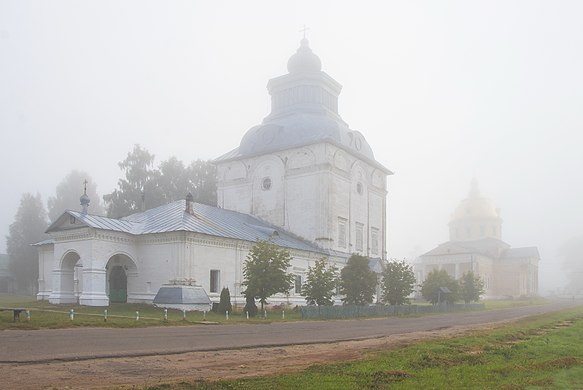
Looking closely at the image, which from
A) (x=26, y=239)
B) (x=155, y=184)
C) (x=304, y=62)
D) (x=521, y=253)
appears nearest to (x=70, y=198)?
(x=26, y=239)

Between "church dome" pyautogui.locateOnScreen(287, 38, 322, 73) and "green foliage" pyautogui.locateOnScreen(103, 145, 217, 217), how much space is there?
1783 centimetres

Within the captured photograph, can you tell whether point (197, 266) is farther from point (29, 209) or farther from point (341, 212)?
point (29, 209)

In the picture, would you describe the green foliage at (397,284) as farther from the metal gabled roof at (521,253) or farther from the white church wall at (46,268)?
the metal gabled roof at (521,253)

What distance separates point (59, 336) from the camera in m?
15.7

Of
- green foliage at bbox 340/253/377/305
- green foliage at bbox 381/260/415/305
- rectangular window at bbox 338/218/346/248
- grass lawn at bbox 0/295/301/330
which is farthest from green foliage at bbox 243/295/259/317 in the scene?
rectangular window at bbox 338/218/346/248

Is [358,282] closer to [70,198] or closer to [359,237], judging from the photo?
[359,237]

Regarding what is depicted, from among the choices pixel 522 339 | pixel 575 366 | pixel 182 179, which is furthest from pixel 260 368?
pixel 182 179

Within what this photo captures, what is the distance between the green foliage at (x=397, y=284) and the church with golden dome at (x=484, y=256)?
44427 millimetres

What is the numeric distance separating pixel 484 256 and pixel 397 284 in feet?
179

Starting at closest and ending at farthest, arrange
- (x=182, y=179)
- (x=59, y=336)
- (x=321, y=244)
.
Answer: (x=59, y=336)
(x=321, y=244)
(x=182, y=179)

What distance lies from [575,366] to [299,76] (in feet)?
149

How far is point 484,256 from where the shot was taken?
292 ft

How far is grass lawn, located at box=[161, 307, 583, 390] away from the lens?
9250mm

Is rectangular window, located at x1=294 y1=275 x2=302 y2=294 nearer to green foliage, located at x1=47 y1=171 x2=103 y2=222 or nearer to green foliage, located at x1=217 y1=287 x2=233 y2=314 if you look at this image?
green foliage, located at x1=217 y1=287 x2=233 y2=314
